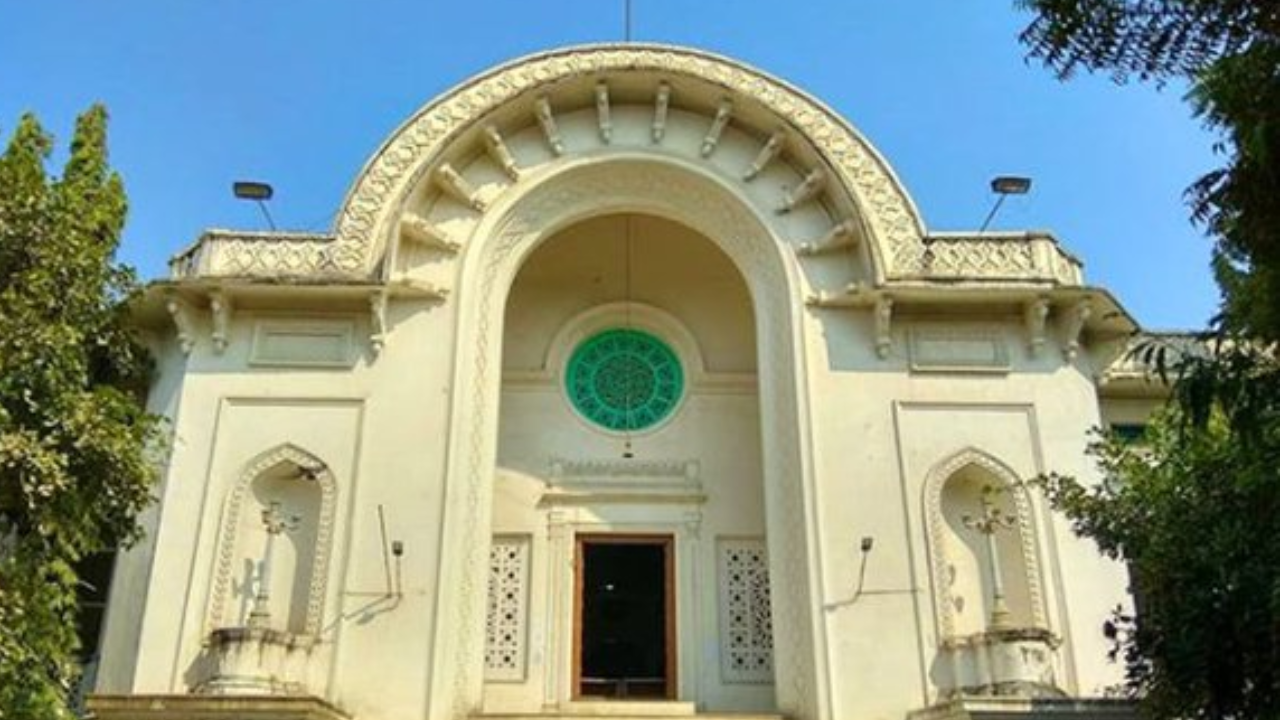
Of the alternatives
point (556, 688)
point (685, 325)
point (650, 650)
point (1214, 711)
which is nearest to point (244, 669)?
point (556, 688)

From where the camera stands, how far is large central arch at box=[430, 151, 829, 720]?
10.4 metres

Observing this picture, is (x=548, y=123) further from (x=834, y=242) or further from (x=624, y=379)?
(x=834, y=242)

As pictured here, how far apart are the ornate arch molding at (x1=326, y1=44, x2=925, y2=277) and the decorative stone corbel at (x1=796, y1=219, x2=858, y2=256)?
0.22m

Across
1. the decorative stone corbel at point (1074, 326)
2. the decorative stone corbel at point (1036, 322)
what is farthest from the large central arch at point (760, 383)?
the decorative stone corbel at point (1074, 326)

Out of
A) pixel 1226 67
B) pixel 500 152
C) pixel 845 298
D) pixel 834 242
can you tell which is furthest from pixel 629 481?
pixel 1226 67

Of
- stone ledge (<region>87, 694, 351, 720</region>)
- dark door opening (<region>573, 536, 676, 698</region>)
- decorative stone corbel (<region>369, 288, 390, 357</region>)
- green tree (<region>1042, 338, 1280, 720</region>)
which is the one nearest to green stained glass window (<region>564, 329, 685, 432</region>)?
dark door opening (<region>573, 536, 676, 698</region>)

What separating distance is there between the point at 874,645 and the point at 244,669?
558cm

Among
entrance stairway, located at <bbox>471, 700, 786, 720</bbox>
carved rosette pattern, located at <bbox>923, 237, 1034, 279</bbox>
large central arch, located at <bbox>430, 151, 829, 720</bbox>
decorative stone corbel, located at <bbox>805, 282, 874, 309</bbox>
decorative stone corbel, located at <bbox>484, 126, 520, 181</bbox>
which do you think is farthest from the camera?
decorative stone corbel, located at <bbox>484, 126, 520, 181</bbox>

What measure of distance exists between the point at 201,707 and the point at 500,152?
642 centimetres

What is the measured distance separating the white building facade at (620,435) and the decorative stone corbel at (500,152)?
0.19 ft

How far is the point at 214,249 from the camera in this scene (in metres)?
11.9

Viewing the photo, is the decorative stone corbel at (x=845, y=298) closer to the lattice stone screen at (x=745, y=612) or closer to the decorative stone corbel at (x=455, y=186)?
the lattice stone screen at (x=745, y=612)

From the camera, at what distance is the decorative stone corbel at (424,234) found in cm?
1188

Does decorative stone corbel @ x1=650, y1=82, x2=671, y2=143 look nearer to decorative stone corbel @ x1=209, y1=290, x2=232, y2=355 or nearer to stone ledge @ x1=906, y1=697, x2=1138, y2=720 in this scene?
decorative stone corbel @ x1=209, y1=290, x2=232, y2=355
